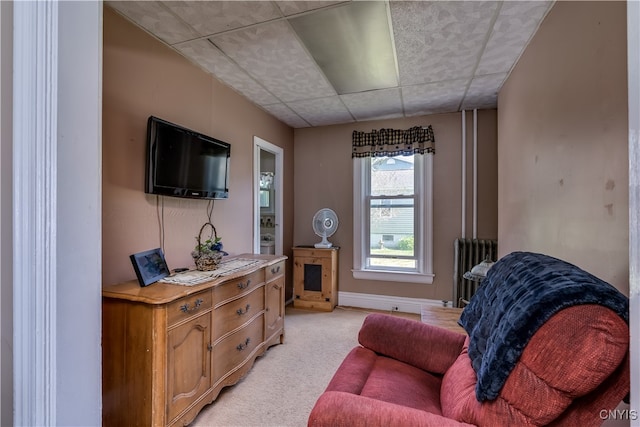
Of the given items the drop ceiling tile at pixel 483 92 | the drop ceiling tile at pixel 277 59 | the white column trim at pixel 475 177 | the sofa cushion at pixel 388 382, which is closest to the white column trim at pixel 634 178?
the sofa cushion at pixel 388 382

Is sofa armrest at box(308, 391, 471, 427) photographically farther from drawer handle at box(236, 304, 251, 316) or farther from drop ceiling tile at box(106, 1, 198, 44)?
drop ceiling tile at box(106, 1, 198, 44)

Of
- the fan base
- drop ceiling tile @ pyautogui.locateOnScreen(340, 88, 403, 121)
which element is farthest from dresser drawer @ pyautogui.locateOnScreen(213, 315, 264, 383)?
drop ceiling tile @ pyautogui.locateOnScreen(340, 88, 403, 121)

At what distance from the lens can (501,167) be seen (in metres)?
2.63

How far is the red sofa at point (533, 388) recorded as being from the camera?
719 millimetres

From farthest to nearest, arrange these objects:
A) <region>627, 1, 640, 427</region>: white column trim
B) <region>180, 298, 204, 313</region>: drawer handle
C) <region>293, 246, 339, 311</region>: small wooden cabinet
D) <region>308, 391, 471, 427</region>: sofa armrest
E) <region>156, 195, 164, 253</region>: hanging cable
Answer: <region>293, 246, 339, 311</region>: small wooden cabinet, <region>156, 195, 164, 253</region>: hanging cable, <region>180, 298, 204, 313</region>: drawer handle, <region>308, 391, 471, 427</region>: sofa armrest, <region>627, 1, 640, 427</region>: white column trim

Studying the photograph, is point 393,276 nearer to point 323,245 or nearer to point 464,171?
point 323,245

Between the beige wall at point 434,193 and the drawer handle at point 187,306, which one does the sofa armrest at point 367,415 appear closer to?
the drawer handle at point 187,306

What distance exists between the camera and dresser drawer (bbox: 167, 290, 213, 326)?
4.86 feet

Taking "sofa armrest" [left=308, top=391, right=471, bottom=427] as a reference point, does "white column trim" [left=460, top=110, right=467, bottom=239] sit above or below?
above

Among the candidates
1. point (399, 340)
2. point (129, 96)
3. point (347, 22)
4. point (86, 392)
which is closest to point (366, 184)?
point (347, 22)

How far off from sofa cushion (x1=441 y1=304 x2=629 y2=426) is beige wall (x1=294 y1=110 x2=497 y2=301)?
2.74m

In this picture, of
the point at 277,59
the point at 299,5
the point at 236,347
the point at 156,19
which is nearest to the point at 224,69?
the point at 277,59

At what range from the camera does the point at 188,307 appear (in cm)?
159

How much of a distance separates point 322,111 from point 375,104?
24.6 inches
